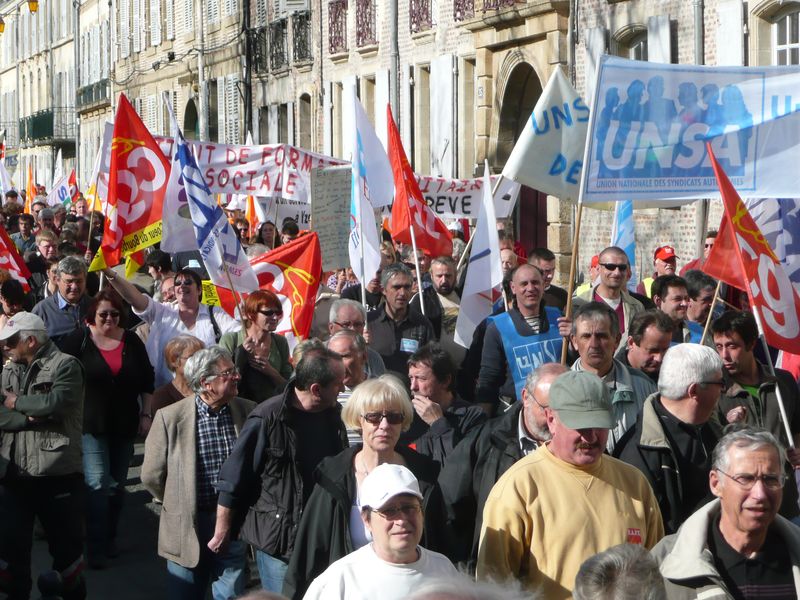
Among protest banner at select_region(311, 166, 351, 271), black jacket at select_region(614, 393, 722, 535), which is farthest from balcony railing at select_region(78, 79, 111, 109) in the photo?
black jacket at select_region(614, 393, 722, 535)

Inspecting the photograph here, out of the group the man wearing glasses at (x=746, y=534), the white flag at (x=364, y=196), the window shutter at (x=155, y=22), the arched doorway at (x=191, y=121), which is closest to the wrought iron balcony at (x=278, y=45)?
the arched doorway at (x=191, y=121)

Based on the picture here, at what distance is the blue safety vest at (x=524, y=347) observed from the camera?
764 centimetres

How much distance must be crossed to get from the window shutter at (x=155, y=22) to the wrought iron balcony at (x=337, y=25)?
49.3 ft

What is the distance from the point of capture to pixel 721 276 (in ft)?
23.9

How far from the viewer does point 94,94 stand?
53500 mm

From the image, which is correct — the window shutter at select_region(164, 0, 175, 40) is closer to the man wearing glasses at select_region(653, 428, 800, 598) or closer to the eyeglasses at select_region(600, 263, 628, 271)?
the eyeglasses at select_region(600, 263, 628, 271)

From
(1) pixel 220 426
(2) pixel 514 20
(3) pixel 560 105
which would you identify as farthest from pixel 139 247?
(2) pixel 514 20

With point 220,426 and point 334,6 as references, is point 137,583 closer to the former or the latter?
point 220,426

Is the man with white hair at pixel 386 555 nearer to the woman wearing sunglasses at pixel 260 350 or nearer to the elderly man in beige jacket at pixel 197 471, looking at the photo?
the elderly man in beige jacket at pixel 197 471

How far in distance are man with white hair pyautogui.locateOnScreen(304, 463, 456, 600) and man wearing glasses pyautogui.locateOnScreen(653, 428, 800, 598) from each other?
2.35ft

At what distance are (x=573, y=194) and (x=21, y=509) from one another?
399 centimetres

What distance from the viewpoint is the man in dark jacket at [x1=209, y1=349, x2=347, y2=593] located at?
5934 mm

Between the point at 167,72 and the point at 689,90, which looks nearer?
the point at 689,90

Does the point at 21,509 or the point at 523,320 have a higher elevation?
the point at 523,320
